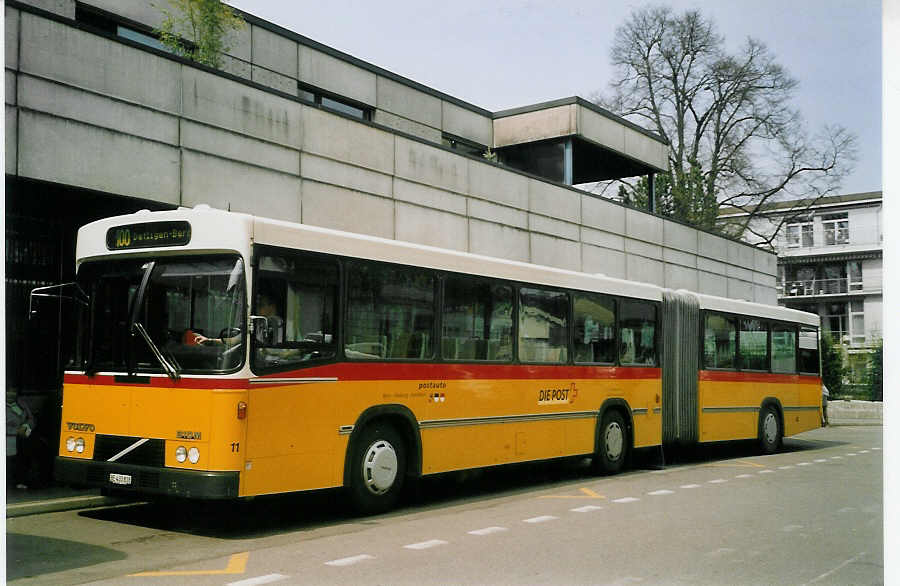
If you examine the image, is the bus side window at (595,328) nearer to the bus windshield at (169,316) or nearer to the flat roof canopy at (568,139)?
the bus windshield at (169,316)

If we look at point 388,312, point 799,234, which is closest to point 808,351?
point 799,234

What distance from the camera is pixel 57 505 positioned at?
10562 millimetres

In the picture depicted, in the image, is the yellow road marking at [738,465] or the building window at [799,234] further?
the building window at [799,234]

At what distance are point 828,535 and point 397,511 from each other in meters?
4.57

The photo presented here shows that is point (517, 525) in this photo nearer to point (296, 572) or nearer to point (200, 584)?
point (296, 572)

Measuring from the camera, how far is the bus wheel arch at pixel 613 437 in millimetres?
14938

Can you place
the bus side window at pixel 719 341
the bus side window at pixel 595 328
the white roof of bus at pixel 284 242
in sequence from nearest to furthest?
the white roof of bus at pixel 284 242 < the bus side window at pixel 595 328 < the bus side window at pixel 719 341

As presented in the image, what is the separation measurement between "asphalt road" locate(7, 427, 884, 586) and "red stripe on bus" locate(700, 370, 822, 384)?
4.37 m

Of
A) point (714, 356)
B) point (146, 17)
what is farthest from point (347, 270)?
point (714, 356)

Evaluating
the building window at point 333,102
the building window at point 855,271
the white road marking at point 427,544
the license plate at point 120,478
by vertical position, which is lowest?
the white road marking at point 427,544

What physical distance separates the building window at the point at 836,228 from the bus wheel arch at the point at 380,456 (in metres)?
6.84

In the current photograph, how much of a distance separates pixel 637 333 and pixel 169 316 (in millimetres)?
8991

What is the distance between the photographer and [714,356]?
59.6 ft

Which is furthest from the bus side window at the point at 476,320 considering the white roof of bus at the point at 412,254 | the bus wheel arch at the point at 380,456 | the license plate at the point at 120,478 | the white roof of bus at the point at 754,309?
the white roof of bus at the point at 754,309
